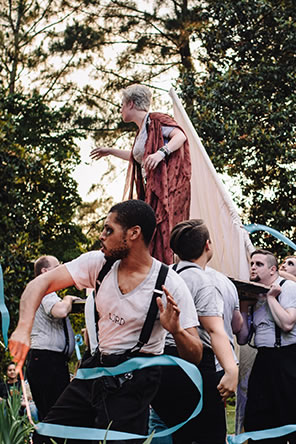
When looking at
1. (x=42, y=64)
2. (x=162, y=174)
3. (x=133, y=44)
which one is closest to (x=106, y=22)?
(x=133, y=44)

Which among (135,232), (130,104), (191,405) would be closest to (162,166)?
(130,104)

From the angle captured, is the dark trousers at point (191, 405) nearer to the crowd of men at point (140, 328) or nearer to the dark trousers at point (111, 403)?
the crowd of men at point (140, 328)

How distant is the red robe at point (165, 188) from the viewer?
509 centimetres

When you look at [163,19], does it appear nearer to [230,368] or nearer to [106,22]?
[106,22]

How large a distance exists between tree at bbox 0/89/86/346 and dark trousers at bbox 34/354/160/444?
20.7 feet

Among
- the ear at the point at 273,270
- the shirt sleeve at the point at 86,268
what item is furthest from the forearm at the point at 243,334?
the shirt sleeve at the point at 86,268

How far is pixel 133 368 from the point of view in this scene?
119 inches

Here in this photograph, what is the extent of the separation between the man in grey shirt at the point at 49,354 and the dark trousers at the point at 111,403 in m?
2.10

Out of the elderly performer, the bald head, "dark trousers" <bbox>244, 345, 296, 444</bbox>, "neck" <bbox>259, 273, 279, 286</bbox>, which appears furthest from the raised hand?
"dark trousers" <bbox>244, 345, 296, 444</bbox>

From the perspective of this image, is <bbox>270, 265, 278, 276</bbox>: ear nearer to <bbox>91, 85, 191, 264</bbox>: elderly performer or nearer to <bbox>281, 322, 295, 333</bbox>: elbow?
<bbox>281, 322, 295, 333</bbox>: elbow

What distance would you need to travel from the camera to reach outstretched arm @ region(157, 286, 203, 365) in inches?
116

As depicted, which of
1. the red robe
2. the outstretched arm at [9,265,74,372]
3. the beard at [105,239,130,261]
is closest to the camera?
the outstretched arm at [9,265,74,372]

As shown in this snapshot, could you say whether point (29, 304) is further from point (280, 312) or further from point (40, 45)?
point (40, 45)

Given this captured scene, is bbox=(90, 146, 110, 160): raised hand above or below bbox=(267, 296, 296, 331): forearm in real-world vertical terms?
above
